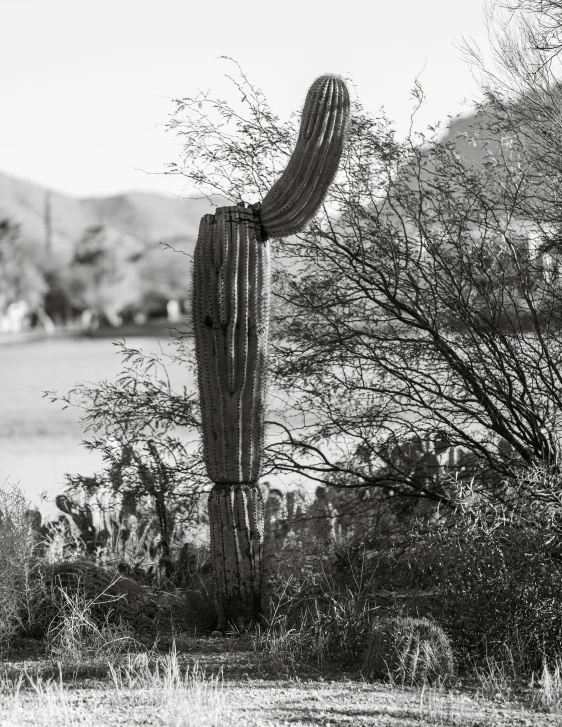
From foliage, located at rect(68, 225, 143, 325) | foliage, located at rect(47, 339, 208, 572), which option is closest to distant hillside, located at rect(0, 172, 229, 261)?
foliage, located at rect(68, 225, 143, 325)

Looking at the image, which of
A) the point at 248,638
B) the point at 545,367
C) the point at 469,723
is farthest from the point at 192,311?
the point at 469,723

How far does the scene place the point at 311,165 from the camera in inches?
244

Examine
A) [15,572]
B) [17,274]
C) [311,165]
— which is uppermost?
[17,274]

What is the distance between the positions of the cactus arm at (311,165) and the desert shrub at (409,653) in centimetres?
239

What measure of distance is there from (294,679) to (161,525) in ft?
8.97

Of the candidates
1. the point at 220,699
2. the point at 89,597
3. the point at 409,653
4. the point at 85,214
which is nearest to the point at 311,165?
the point at 409,653

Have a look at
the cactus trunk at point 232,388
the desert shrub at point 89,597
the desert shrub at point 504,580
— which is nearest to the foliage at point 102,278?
the desert shrub at point 89,597

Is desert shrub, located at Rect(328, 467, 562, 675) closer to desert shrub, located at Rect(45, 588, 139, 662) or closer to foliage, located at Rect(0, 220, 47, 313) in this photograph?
desert shrub, located at Rect(45, 588, 139, 662)

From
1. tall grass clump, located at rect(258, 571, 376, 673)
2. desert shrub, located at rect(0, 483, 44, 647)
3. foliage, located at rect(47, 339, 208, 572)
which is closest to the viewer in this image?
tall grass clump, located at rect(258, 571, 376, 673)

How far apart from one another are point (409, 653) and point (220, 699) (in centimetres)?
109

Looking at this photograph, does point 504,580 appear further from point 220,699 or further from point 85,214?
point 85,214

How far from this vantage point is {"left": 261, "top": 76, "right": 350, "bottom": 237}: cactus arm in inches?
245

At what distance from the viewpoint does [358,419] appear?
24.7 feet

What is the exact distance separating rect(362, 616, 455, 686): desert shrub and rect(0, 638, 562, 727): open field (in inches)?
4.7
